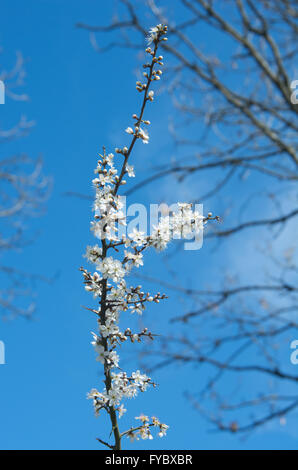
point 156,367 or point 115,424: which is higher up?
point 156,367

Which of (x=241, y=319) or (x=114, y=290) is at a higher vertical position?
(x=241, y=319)

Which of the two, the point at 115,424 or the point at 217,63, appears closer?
the point at 115,424

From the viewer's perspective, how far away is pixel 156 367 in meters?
3.18

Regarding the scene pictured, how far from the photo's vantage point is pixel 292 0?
3.89 meters

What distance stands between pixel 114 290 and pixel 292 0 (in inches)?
147

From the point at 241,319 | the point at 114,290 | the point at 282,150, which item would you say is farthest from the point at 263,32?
the point at 114,290

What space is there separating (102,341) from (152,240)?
0.51 m
